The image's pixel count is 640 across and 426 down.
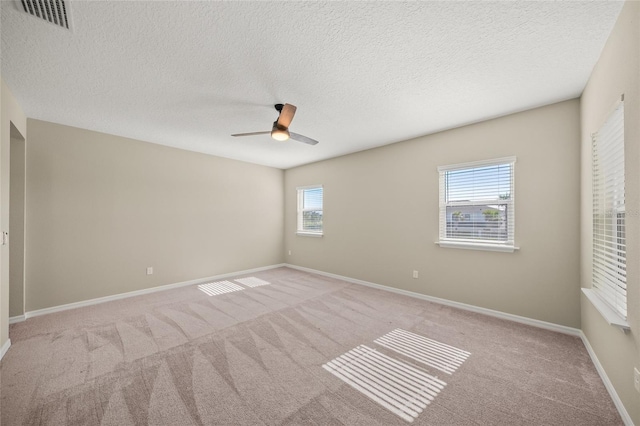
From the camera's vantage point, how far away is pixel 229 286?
4539 millimetres

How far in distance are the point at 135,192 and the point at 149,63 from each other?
2.77 metres

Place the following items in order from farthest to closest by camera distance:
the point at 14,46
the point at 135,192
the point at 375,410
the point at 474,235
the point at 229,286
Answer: the point at 229,286 → the point at 135,192 → the point at 474,235 → the point at 14,46 → the point at 375,410

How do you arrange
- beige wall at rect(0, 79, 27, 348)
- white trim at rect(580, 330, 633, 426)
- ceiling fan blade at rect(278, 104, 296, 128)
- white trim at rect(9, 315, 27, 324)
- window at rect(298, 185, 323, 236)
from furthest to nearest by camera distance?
1. window at rect(298, 185, 323, 236)
2. white trim at rect(9, 315, 27, 324)
3. ceiling fan blade at rect(278, 104, 296, 128)
4. beige wall at rect(0, 79, 27, 348)
5. white trim at rect(580, 330, 633, 426)

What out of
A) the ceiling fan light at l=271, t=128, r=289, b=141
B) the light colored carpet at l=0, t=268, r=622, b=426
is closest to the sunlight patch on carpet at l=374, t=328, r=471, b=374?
the light colored carpet at l=0, t=268, r=622, b=426

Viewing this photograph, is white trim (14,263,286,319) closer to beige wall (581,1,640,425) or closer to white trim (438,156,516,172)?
white trim (438,156,516,172)

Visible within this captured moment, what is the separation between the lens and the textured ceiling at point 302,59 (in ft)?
5.22

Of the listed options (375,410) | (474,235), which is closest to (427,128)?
(474,235)

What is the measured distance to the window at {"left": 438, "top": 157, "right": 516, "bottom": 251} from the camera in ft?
10.2

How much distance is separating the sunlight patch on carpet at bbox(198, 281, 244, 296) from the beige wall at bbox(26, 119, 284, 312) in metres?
0.40

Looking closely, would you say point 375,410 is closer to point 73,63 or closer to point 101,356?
point 101,356

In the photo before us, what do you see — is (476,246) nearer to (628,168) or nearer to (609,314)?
(609,314)

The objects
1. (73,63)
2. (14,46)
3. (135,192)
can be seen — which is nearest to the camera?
(14,46)

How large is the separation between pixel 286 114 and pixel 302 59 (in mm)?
629

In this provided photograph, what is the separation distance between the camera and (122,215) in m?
3.96
